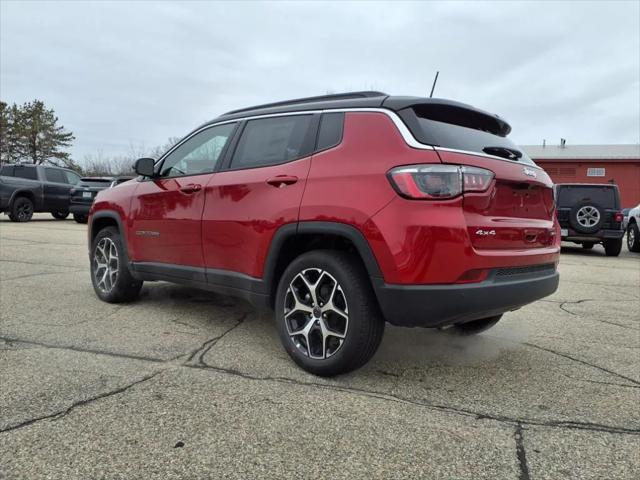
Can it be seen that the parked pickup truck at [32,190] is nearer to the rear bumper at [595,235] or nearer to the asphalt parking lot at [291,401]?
the asphalt parking lot at [291,401]

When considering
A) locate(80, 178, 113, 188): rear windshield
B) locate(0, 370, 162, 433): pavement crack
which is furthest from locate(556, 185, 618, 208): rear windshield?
locate(80, 178, 113, 188): rear windshield

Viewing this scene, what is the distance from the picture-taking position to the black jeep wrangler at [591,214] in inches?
433

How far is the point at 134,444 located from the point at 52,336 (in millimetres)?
1980

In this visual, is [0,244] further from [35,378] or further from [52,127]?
[52,127]

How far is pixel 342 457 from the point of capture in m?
2.18

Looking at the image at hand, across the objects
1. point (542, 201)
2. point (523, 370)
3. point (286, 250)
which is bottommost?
point (523, 370)

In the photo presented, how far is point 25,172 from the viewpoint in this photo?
1585 cm

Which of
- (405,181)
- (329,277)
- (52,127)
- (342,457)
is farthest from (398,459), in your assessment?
(52,127)

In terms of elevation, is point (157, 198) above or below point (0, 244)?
above

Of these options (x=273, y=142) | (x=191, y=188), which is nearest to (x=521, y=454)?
(x=273, y=142)

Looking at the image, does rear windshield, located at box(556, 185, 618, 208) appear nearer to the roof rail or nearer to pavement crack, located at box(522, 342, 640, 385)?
pavement crack, located at box(522, 342, 640, 385)

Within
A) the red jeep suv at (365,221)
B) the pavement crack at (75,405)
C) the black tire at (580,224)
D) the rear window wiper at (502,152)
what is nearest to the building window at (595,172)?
the black tire at (580,224)

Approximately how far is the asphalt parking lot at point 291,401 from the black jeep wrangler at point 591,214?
7052 mm

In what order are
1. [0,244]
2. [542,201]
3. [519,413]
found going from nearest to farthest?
1. [519,413]
2. [542,201]
3. [0,244]
